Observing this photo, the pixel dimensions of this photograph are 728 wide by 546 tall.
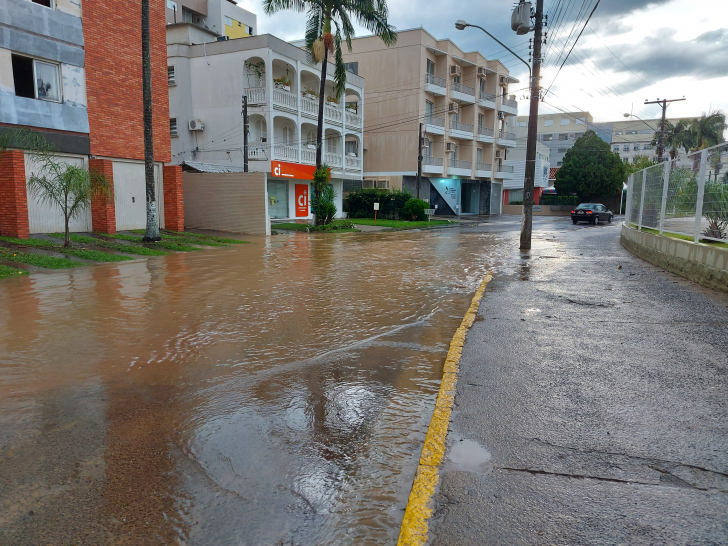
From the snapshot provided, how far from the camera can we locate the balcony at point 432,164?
44.7 m

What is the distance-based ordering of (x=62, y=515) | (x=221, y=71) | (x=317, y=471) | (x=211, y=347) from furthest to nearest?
(x=221, y=71)
(x=211, y=347)
(x=317, y=471)
(x=62, y=515)

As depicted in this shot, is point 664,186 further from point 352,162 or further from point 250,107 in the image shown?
point 352,162

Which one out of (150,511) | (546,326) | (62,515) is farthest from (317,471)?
(546,326)

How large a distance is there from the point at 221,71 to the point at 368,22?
32.7 feet

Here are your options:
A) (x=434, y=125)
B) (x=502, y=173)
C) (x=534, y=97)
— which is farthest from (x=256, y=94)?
(x=502, y=173)

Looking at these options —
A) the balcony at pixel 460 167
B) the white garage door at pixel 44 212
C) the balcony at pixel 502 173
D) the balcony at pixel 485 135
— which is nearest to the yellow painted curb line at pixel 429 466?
the white garage door at pixel 44 212

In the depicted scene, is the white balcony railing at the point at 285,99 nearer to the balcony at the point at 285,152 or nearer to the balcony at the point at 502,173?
the balcony at the point at 285,152

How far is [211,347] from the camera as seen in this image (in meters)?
6.02

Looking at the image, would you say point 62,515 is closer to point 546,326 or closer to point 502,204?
point 546,326

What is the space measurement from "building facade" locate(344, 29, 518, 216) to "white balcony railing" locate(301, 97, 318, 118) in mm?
11338

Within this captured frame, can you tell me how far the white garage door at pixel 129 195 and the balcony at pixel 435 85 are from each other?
97.5 ft

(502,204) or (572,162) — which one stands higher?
(572,162)

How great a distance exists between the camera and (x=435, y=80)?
4584 centimetres

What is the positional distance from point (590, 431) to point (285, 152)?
30.3 m
